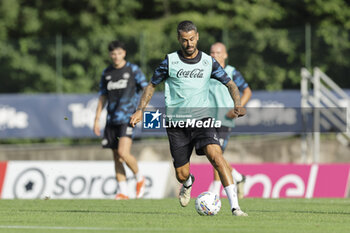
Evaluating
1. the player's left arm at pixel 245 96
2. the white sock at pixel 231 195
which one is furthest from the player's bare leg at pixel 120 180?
the white sock at pixel 231 195

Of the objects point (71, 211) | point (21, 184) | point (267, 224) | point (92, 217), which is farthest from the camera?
point (21, 184)

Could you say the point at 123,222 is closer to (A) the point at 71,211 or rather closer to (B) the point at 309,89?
(A) the point at 71,211

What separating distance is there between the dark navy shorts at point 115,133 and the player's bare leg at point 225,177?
184 inches

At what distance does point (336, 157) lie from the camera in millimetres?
23812

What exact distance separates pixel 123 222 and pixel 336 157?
1518 centimetres

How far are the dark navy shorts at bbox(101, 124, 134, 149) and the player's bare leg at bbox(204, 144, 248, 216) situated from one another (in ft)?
15.4

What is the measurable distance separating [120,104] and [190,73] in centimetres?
446

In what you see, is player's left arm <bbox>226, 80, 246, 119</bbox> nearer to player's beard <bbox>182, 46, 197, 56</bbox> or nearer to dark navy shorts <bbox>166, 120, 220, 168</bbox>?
dark navy shorts <bbox>166, 120, 220, 168</bbox>

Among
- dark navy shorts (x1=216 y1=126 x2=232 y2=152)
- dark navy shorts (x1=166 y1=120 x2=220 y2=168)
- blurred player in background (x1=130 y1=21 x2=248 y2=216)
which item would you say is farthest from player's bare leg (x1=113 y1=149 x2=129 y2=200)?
blurred player in background (x1=130 y1=21 x2=248 y2=216)

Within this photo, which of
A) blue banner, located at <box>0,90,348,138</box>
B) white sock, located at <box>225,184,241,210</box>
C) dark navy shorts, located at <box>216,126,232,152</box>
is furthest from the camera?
blue banner, located at <box>0,90,348,138</box>

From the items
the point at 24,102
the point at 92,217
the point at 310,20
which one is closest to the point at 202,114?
the point at 92,217

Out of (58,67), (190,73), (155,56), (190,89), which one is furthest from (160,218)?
(58,67)

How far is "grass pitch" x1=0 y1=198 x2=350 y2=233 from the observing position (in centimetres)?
872

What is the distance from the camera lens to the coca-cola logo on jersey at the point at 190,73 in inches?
410
